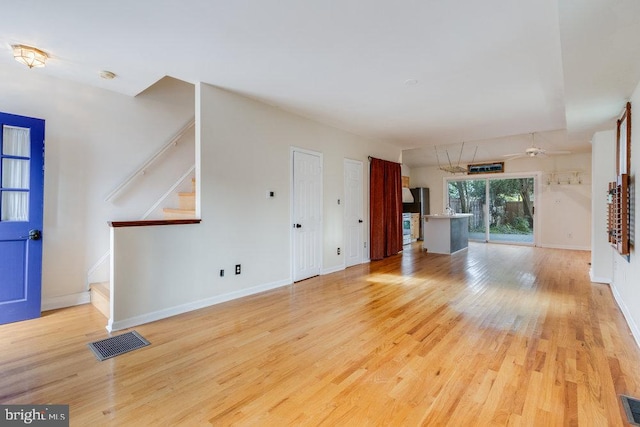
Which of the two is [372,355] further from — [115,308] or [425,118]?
[425,118]

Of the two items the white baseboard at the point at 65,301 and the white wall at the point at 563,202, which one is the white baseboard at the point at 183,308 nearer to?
the white baseboard at the point at 65,301

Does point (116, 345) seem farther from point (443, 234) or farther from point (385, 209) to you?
point (443, 234)

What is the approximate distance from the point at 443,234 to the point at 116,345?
22.6ft

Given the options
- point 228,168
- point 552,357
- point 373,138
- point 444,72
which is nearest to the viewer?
point 552,357

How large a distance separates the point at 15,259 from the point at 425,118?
18.2ft

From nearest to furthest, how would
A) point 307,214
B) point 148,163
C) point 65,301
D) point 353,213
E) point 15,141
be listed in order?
point 15,141, point 65,301, point 148,163, point 307,214, point 353,213

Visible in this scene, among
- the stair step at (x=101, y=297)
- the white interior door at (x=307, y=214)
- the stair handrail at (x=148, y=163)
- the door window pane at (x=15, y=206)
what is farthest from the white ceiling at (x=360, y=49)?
the stair step at (x=101, y=297)

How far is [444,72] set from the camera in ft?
10.6

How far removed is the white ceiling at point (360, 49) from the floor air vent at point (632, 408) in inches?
90.7

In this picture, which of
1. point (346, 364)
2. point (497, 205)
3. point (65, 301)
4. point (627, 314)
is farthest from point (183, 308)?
point (497, 205)

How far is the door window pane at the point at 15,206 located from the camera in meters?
3.05

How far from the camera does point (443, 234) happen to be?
24.4ft

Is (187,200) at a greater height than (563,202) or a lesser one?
lesser

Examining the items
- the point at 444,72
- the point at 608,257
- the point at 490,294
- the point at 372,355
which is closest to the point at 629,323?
the point at 490,294
